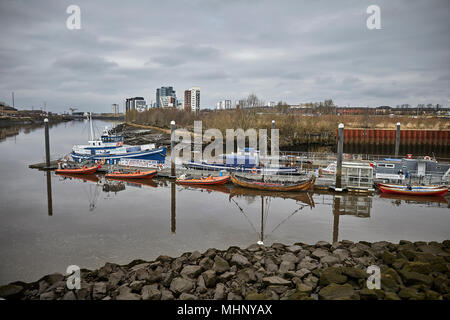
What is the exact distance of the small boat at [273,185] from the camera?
24797mm

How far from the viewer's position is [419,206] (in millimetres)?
21812

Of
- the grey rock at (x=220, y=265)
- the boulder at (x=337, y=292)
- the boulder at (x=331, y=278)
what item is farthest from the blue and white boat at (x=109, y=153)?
the boulder at (x=337, y=292)

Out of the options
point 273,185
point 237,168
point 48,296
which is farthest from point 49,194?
point 273,185

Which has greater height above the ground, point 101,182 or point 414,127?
point 414,127

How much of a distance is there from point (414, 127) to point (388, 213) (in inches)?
2771

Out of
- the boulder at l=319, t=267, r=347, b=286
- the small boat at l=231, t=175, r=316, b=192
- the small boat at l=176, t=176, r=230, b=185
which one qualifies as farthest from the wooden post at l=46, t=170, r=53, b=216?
the boulder at l=319, t=267, r=347, b=286

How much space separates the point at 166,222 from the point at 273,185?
1027cm

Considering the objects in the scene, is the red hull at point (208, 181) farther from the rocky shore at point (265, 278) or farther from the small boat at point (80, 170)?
the rocky shore at point (265, 278)

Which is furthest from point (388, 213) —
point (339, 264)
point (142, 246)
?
point (142, 246)

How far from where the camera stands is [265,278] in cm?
1128

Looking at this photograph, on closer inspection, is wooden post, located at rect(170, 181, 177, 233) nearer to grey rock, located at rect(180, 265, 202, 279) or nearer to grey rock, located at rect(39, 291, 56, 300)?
grey rock, located at rect(180, 265, 202, 279)
